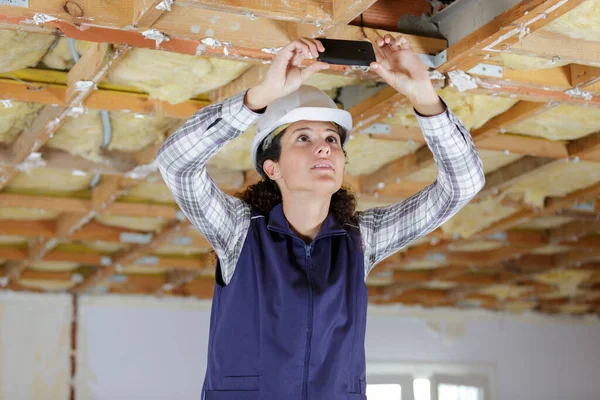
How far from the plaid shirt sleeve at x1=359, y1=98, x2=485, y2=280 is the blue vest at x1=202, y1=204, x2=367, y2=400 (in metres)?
0.16

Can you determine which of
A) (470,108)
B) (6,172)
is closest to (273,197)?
(470,108)

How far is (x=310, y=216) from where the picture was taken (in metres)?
1.72

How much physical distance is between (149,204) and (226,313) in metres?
2.83

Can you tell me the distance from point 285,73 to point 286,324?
0.50 m

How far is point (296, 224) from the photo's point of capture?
1732 mm

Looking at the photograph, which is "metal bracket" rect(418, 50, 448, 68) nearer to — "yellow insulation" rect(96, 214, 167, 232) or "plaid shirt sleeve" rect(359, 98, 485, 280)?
"plaid shirt sleeve" rect(359, 98, 485, 280)

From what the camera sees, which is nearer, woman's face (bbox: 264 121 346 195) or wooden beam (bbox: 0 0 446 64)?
woman's face (bbox: 264 121 346 195)

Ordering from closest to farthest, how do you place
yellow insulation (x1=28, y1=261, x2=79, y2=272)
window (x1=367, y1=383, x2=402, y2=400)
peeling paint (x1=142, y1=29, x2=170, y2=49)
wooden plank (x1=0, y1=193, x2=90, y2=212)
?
1. peeling paint (x1=142, y1=29, x2=170, y2=49)
2. wooden plank (x1=0, y1=193, x2=90, y2=212)
3. yellow insulation (x1=28, y1=261, x2=79, y2=272)
4. window (x1=367, y1=383, x2=402, y2=400)

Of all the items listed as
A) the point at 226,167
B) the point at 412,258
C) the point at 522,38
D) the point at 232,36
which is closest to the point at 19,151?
the point at 226,167

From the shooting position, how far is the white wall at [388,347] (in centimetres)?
645

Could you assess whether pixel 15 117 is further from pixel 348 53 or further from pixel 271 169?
pixel 348 53

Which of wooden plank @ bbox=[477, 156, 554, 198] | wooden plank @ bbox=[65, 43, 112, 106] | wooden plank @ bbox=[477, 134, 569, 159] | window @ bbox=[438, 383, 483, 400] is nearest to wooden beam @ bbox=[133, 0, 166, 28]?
wooden plank @ bbox=[65, 43, 112, 106]

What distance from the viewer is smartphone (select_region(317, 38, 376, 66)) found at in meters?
1.65

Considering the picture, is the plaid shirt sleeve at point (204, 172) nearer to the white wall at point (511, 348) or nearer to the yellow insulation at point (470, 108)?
the yellow insulation at point (470, 108)
